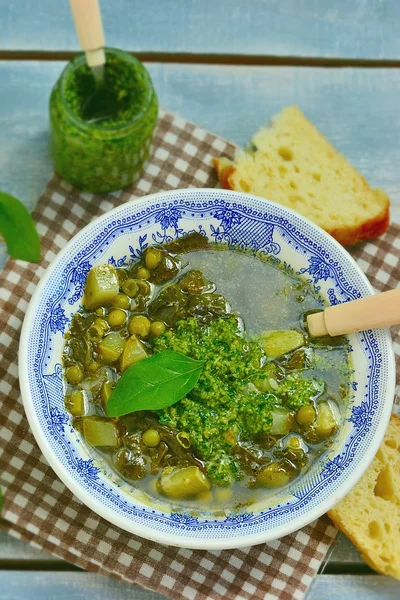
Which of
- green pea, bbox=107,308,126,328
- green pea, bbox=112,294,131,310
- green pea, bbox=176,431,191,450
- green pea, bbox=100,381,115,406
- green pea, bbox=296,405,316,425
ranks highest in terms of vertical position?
green pea, bbox=112,294,131,310

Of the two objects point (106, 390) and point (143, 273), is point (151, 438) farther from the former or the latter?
point (143, 273)

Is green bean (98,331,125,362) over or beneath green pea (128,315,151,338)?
beneath

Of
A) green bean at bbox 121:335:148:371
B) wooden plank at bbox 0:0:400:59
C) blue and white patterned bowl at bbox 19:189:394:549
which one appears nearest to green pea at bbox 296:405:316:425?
blue and white patterned bowl at bbox 19:189:394:549

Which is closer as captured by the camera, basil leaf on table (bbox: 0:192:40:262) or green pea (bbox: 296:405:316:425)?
basil leaf on table (bbox: 0:192:40:262)

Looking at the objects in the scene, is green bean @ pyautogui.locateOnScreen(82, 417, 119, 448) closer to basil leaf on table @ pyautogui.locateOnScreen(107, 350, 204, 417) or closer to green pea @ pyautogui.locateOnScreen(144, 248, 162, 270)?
basil leaf on table @ pyautogui.locateOnScreen(107, 350, 204, 417)

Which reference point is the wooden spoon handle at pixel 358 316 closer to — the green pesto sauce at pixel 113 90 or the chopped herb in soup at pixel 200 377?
the chopped herb in soup at pixel 200 377
